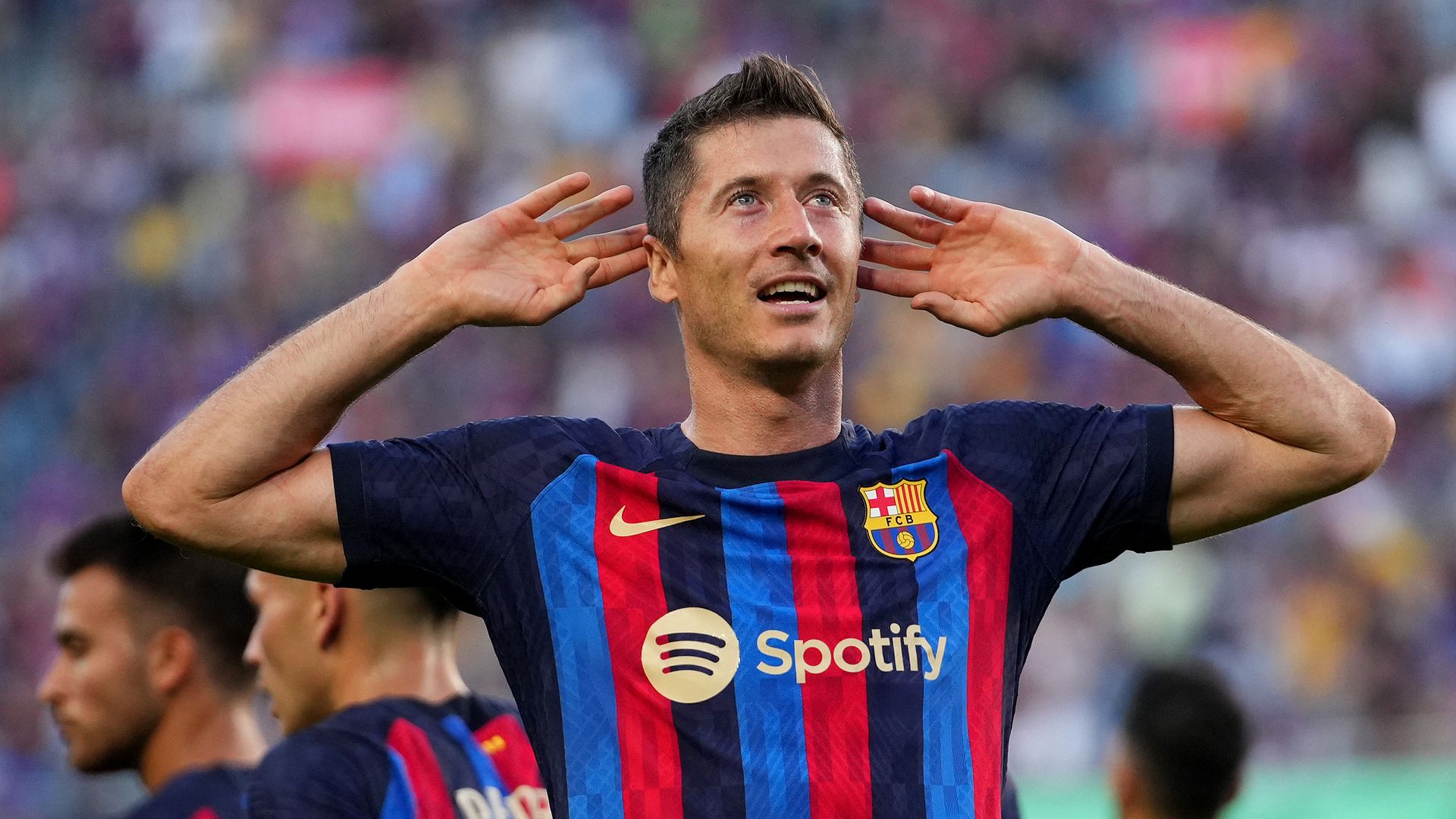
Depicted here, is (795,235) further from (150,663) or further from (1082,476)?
(150,663)

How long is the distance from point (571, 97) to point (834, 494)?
13566mm

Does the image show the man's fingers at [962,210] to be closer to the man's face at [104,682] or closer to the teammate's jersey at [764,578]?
the teammate's jersey at [764,578]


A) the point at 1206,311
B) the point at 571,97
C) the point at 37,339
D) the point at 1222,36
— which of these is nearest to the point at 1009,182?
the point at 1222,36

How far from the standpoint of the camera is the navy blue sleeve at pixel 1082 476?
3410mm

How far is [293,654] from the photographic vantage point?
4.65m

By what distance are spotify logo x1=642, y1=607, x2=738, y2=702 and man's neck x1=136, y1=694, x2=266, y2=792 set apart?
2512mm

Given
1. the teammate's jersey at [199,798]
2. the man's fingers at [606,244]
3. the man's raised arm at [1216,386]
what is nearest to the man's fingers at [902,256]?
the man's raised arm at [1216,386]

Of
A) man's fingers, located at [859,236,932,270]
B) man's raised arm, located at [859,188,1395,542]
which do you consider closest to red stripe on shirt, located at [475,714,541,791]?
man's fingers, located at [859,236,932,270]

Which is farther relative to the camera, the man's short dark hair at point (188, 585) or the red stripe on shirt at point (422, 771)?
the man's short dark hair at point (188, 585)

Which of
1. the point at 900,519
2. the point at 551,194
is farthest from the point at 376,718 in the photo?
the point at 900,519

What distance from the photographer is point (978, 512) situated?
11.1 ft

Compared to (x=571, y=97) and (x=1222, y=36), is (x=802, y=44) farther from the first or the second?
(x=1222, y=36)

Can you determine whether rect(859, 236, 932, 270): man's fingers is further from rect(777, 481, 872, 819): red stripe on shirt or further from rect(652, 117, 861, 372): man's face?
rect(777, 481, 872, 819): red stripe on shirt

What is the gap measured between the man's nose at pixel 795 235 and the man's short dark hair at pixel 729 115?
0.20 m
